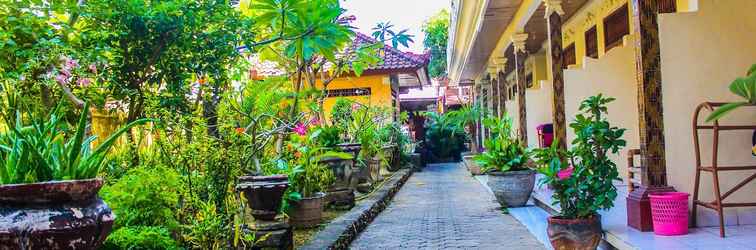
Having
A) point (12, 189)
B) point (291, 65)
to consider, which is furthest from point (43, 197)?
point (291, 65)

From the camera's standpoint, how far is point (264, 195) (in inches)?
186

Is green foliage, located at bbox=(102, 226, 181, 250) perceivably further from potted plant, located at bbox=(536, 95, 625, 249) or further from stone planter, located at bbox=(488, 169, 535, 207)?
stone planter, located at bbox=(488, 169, 535, 207)

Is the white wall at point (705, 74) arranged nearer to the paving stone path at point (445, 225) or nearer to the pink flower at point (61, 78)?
the paving stone path at point (445, 225)

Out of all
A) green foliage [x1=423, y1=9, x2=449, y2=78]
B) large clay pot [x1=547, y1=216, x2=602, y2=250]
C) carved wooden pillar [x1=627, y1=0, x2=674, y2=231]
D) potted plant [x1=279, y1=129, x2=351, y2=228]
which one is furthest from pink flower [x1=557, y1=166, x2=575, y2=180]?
green foliage [x1=423, y1=9, x2=449, y2=78]

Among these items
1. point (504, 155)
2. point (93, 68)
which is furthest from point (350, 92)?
point (93, 68)

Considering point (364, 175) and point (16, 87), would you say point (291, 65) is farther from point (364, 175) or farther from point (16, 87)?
point (16, 87)

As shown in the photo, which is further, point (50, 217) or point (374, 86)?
point (374, 86)

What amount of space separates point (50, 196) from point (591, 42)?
8290 mm

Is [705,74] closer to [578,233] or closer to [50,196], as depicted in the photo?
[578,233]

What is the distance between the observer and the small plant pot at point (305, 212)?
5.92 m

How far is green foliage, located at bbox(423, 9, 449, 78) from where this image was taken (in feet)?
105

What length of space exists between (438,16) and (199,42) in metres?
30.2

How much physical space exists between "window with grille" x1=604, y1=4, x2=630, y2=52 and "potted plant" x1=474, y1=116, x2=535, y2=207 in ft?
6.21

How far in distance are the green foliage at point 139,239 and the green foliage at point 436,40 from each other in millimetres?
29060
